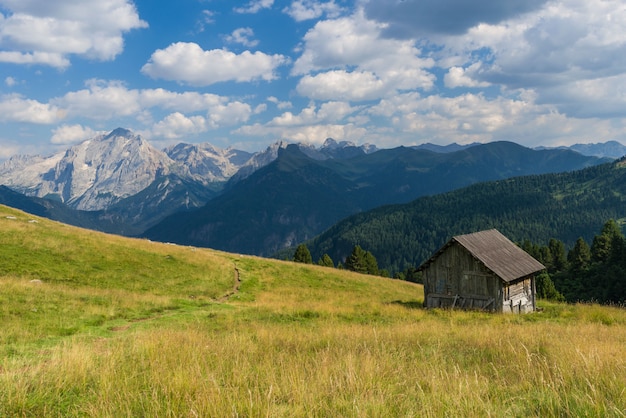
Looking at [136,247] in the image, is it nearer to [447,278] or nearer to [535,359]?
[447,278]

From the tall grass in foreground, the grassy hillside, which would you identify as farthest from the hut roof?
the tall grass in foreground

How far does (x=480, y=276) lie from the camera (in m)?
33.5

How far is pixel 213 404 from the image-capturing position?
401 cm

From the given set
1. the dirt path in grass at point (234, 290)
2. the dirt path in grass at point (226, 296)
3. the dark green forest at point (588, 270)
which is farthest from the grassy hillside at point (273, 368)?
the dark green forest at point (588, 270)

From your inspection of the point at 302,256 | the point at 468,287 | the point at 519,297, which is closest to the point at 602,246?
the point at 519,297

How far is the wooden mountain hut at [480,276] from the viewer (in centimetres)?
3272

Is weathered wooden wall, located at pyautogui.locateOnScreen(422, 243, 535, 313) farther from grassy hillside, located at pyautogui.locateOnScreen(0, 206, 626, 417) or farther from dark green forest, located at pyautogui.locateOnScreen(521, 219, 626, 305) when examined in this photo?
dark green forest, located at pyautogui.locateOnScreen(521, 219, 626, 305)

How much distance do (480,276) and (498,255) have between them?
324cm

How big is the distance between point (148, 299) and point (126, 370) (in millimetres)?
16613

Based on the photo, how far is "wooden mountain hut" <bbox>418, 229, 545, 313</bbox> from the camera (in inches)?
1288

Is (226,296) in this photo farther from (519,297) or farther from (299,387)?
(519,297)

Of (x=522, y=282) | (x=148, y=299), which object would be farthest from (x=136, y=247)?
(x=522, y=282)

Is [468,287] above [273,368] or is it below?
below

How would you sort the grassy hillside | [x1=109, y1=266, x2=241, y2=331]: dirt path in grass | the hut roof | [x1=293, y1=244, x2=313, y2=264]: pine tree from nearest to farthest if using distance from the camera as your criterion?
1. the grassy hillside
2. [x1=109, y1=266, x2=241, y2=331]: dirt path in grass
3. the hut roof
4. [x1=293, y1=244, x2=313, y2=264]: pine tree
